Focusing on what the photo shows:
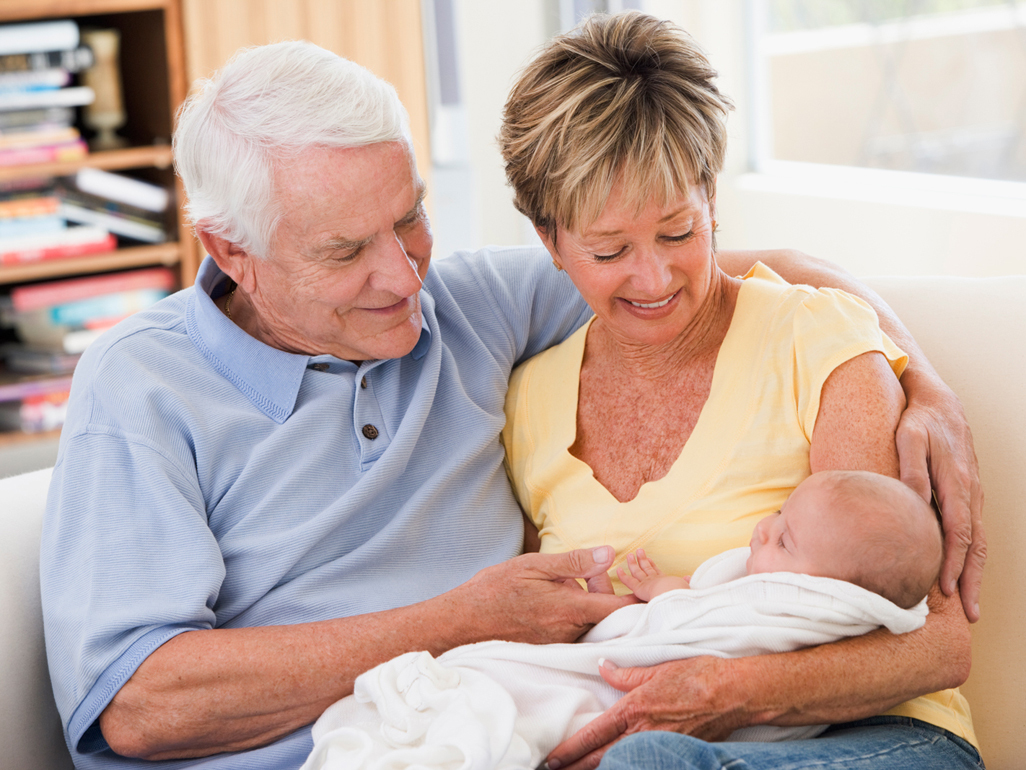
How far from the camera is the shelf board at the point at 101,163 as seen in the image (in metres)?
3.01

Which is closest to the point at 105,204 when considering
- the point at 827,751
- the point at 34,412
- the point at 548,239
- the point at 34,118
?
the point at 34,118

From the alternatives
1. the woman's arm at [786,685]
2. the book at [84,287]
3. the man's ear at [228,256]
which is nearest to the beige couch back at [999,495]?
the woman's arm at [786,685]

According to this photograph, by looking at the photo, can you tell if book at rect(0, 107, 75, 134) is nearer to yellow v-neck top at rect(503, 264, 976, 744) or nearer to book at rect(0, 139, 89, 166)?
book at rect(0, 139, 89, 166)

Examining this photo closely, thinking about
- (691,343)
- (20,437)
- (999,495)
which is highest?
(691,343)

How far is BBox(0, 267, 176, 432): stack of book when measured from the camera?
3.13 m

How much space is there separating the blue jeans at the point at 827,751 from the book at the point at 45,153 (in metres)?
2.65


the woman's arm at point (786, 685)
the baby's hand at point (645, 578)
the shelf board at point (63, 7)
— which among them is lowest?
the woman's arm at point (786, 685)

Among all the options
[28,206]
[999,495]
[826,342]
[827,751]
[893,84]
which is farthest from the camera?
[28,206]

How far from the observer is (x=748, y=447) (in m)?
1.42

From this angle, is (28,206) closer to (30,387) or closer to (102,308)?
(102,308)

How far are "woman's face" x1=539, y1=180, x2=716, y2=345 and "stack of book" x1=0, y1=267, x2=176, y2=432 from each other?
2.11 metres

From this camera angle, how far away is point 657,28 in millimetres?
1429

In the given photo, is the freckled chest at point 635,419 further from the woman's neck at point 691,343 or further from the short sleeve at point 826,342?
the short sleeve at point 826,342

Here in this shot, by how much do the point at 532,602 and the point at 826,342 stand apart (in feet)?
1.73
